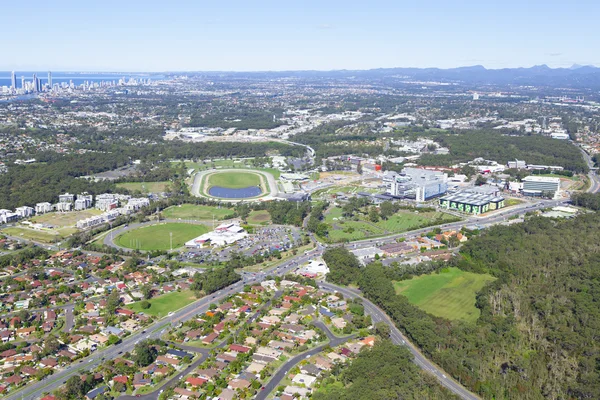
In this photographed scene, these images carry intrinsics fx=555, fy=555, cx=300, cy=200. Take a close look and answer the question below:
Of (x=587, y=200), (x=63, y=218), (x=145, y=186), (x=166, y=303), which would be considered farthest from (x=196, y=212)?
(x=587, y=200)

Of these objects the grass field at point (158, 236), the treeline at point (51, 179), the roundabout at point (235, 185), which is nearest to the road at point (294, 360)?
the grass field at point (158, 236)

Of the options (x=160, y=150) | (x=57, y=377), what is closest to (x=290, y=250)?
(x=57, y=377)

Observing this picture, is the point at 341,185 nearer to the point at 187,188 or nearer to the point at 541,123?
the point at 187,188

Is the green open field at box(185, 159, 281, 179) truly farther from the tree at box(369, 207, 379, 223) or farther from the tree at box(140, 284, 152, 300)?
the tree at box(140, 284, 152, 300)

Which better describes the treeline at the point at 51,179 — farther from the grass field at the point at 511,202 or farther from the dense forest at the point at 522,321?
the grass field at the point at 511,202

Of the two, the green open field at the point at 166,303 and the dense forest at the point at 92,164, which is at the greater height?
the dense forest at the point at 92,164

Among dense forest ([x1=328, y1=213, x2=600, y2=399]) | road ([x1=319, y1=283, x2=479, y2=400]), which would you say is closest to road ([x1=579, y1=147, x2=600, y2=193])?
dense forest ([x1=328, y1=213, x2=600, y2=399])
